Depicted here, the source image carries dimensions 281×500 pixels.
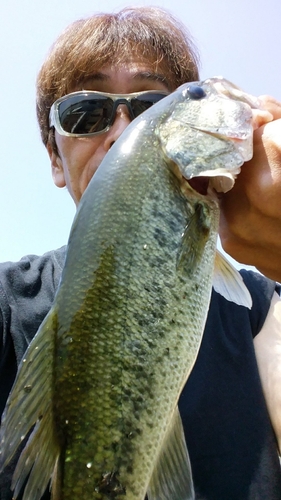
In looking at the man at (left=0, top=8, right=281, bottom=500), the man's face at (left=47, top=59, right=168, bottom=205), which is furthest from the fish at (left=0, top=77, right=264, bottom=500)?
the man's face at (left=47, top=59, right=168, bottom=205)

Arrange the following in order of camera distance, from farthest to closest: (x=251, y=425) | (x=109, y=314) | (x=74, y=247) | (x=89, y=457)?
(x=251, y=425) → (x=74, y=247) → (x=109, y=314) → (x=89, y=457)

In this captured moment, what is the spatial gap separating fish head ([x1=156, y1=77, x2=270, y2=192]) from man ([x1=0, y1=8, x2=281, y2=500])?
1073 mm

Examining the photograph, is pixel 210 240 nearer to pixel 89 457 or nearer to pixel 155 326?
pixel 155 326

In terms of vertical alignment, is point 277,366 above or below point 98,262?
below

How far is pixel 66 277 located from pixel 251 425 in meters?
1.71

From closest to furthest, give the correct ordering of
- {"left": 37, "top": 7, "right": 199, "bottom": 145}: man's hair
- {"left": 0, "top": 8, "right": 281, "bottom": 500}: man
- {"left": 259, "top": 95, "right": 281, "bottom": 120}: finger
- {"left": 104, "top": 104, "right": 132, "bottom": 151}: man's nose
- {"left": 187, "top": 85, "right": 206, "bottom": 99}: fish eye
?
1. {"left": 259, "top": 95, "right": 281, "bottom": 120}: finger
2. {"left": 187, "top": 85, "right": 206, "bottom": 99}: fish eye
3. {"left": 0, "top": 8, "right": 281, "bottom": 500}: man
4. {"left": 104, "top": 104, "right": 132, "bottom": 151}: man's nose
5. {"left": 37, "top": 7, "right": 199, "bottom": 145}: man's hair

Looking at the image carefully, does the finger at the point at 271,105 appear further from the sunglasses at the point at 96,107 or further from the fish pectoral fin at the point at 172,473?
the sunglasses at the point at 96,107

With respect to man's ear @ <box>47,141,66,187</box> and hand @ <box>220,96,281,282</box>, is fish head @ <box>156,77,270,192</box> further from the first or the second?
man's ear @ <box>47,141,66,187</box>

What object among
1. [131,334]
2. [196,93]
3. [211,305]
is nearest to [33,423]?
[131,334]

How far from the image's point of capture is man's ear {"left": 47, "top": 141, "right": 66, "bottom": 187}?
139 inches

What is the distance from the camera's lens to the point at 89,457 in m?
1.38

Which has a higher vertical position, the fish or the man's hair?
the man's hair

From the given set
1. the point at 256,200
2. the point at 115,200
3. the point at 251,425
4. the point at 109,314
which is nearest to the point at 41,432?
the point at 109,314

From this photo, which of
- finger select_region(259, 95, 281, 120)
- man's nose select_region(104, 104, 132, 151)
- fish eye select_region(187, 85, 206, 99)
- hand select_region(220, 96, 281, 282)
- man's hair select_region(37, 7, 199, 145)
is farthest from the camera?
man's hair select_region(37, 7, 199, 145)
